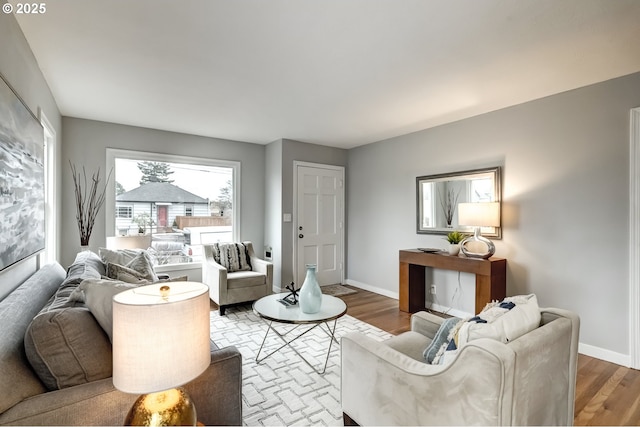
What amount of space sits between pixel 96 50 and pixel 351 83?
1.92m

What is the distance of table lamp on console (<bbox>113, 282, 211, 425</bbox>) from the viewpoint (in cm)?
90

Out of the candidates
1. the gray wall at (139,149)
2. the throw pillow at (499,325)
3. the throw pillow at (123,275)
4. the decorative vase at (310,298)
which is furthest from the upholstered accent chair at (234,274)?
the throw pillow at (499,325)

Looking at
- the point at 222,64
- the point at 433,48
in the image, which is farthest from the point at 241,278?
the point at 433,48

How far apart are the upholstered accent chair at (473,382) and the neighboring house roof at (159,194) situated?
11.8 ft

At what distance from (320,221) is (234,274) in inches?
67.6

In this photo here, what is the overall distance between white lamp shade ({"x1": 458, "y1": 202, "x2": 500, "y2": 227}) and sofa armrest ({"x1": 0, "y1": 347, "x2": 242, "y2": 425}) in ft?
9.27

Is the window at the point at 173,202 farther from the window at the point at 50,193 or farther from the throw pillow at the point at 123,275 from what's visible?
the throw pillow at the point at 123,275

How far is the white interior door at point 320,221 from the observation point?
4.88m

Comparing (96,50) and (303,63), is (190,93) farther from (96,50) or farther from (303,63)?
(303,63)

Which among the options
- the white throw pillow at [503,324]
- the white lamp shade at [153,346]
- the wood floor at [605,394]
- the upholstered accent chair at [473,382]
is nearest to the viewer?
the white lamp shade at [153,346]

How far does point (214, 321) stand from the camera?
11.5ft

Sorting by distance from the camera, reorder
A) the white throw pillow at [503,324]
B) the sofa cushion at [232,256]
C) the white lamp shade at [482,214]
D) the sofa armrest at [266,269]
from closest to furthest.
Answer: the white throw pillow at [503,324], the white lamp shade at [482,214], the sofa armrest at [266,269], the sofa cushion at [232,256]

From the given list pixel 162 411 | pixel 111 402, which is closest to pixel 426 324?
pixel 162 411

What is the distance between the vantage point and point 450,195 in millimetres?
3854
